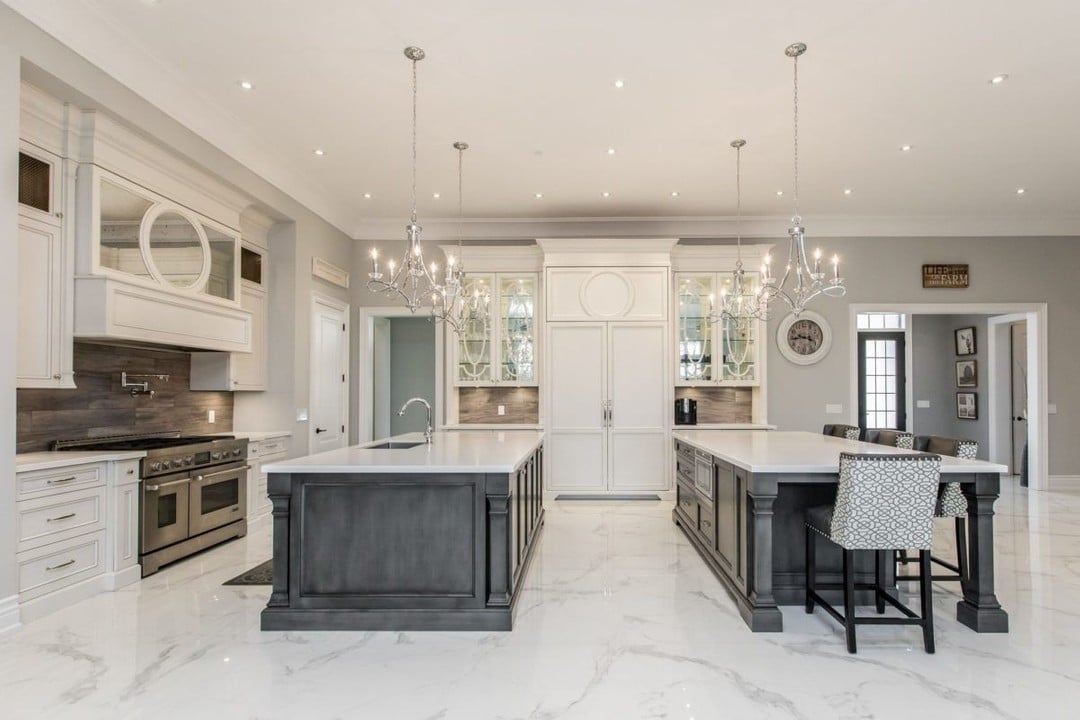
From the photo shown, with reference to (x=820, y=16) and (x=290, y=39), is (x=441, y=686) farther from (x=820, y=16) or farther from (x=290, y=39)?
(x=820, y=16)

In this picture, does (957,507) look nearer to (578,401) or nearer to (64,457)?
(578,401)

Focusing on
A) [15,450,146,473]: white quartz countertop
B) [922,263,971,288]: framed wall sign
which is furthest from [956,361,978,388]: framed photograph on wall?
[15,450,146,473]: white quartz countertop

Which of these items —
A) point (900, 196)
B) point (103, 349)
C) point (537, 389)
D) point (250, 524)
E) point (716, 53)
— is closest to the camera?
point (716, 53)

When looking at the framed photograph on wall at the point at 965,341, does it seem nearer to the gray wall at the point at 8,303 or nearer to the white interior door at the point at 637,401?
the white interior door at the point at 637,401

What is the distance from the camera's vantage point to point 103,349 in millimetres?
4203

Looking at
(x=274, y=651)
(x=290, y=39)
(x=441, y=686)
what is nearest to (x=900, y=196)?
(x=290, y=39)

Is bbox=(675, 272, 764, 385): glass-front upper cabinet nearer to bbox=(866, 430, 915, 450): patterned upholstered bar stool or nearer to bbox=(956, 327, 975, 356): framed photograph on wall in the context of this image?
bbox=(866, 430, 915, 450): patterned upholstered bar stool

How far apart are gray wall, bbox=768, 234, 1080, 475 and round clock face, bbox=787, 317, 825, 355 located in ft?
0.57

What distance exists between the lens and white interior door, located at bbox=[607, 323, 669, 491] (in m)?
6.68

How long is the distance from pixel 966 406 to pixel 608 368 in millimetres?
6076

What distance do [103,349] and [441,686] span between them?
3426 millimetres

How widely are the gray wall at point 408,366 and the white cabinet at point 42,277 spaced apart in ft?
16.7

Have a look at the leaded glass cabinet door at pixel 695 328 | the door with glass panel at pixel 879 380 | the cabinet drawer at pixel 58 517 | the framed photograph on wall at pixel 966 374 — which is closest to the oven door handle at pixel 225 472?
the cabinet drawer at pixel 58 517

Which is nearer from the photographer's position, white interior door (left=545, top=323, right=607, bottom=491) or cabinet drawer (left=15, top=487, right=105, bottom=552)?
cabinet drawer (left=15, top=487, right=105, bottom=552)
